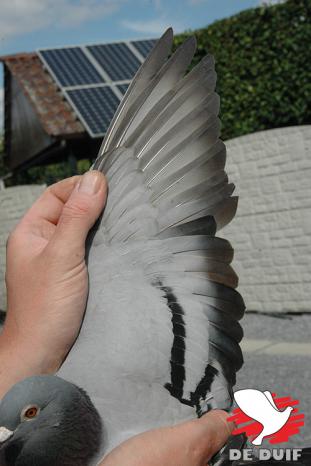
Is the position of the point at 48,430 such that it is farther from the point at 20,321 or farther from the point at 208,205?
the point at 208,205

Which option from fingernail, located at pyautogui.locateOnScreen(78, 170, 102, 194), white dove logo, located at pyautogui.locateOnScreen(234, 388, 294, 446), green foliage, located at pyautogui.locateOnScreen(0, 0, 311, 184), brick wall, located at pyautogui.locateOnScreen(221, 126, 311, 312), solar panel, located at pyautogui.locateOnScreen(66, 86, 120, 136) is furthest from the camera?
solar panel, located at pyautogui.locateOnScreen(66, 86, 120, 136)

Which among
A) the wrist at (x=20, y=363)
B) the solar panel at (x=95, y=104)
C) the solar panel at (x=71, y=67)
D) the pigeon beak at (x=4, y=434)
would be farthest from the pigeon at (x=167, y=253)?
the solar panel at (x=71, y=67)

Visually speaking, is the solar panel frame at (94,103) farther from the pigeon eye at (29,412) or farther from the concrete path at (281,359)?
the pigeon eye at (29,412)

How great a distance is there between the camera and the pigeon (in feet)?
5.63

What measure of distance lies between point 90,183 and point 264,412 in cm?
75

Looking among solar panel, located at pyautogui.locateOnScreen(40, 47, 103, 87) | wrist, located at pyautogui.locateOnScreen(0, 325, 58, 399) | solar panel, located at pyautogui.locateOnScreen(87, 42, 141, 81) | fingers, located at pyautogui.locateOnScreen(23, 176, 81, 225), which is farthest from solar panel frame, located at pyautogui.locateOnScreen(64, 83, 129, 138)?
wrist, located at pyautogui.locateOnScreen(0, 325, 58, 399)

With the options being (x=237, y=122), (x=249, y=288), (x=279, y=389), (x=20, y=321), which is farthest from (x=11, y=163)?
(x=20, y=321)

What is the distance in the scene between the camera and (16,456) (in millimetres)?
1469

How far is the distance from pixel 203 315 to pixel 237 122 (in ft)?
25.9

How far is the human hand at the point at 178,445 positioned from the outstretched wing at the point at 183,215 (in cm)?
10

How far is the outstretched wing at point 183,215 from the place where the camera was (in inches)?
68.9

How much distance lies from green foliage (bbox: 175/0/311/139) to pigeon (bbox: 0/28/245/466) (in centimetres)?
705

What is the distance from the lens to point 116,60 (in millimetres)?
14016

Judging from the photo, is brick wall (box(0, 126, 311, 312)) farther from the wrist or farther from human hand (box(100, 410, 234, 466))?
human hand (box(100, 410, 234, 466))
